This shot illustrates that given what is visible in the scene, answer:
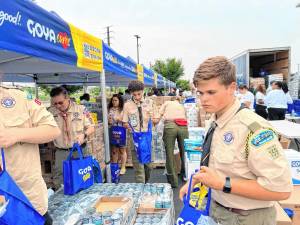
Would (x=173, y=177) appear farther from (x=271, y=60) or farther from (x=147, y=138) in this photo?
(x=271, y=60)

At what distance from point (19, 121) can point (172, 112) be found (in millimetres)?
3650

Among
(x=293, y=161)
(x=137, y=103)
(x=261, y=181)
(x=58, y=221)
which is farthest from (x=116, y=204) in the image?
(x=293, y=161)

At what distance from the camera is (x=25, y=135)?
1531 mm

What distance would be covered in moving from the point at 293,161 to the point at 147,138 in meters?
2.08

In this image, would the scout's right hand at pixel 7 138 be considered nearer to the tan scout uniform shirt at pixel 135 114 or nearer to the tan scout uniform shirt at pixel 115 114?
the tan scout uniform shirt at pixel 135 114

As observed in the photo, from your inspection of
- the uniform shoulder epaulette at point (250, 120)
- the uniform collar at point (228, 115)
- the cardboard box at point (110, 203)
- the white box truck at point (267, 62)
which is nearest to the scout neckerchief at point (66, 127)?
the cardboard box at point (110, 203)

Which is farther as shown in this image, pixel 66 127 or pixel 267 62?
pixel 267 62

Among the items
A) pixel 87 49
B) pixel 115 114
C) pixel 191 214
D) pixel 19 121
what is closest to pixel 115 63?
pixel 87 49

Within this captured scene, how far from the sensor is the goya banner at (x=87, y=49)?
290 cm

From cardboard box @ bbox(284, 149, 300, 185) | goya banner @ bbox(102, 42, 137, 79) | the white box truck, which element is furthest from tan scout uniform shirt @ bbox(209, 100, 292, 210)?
the white box truck

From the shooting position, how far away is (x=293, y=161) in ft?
12.2

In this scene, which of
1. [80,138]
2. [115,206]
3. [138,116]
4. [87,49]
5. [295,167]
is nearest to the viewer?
[115,206]

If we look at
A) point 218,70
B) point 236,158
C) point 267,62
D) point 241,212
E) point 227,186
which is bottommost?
point 241,212

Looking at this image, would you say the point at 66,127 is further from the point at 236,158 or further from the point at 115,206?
the point at 236,158
